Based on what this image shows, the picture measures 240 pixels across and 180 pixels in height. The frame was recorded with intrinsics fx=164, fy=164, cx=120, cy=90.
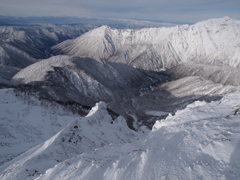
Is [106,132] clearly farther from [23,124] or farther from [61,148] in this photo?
[23,124]

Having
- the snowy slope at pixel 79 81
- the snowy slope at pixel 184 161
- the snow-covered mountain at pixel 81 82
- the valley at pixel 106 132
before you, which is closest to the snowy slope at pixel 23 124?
A: the valley at pixel 106 132

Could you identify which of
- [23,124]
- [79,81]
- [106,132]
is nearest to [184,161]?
[106,132]

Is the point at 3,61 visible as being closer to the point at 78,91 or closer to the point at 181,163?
the point at 78,91

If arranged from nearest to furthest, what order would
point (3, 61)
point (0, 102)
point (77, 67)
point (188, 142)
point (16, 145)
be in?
1. point (188, 142)
2. point (16, 145)
3. point (0, 102)
4. point (77, 67)
5. point (3, 61)

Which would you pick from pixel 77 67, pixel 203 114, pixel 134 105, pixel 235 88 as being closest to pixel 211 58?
pixel 235 88

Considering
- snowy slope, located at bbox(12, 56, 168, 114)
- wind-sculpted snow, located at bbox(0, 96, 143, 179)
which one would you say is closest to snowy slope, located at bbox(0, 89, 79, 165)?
wind-sculpted snow, located at bbox(0, 96, 143, 179)

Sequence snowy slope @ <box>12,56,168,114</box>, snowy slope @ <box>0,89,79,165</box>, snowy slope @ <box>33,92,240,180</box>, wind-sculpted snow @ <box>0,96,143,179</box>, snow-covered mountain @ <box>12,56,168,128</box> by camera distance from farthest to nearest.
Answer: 1. snowy slope @ <box>12,56,168,114</box>
2. snow-covered mountain @ <box>12,56,168,128</box>
3. snowy slope @ <box>0,89,79,165</box>
4. wind-sculpted snow @ <box>0,96,143,179</box>
5. snowy slope @ <box>33,92,240,180</box>

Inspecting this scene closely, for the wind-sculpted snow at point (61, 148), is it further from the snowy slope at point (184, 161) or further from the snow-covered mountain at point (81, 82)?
the snow-covered mountain at point (81, 82)

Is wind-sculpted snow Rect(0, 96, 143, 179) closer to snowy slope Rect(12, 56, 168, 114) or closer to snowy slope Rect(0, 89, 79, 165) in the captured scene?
snowy slope Rect(0, 89, 79, 165)
